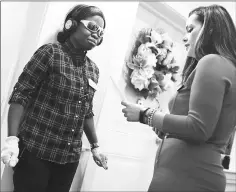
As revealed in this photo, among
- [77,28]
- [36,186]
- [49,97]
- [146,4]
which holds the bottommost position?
[36,186]

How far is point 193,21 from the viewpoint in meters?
1.01

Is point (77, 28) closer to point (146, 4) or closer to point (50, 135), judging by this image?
point (50, 135)

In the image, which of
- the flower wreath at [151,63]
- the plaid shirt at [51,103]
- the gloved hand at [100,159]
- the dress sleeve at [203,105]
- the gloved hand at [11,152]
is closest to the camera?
the dress sleeve at [203,105]

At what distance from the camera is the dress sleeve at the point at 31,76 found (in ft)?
3.78

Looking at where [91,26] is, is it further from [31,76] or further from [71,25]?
[31,76]

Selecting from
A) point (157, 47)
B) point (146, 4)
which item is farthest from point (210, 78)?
point (146, 4)

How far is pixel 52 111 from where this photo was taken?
1217mm

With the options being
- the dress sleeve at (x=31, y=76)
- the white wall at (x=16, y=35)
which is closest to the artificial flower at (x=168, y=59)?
the white wall at (x=16, y=35)

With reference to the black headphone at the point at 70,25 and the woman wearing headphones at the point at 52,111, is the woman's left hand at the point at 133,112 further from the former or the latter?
the black headphone at the point at 70,25

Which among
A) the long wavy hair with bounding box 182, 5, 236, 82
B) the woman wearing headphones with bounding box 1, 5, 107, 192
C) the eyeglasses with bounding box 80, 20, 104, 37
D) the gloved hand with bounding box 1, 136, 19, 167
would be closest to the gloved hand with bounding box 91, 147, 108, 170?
the woman wearing headphones with bounding box 1, 5, 107, 192

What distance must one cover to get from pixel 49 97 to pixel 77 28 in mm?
376

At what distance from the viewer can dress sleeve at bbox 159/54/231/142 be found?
807 millimetres

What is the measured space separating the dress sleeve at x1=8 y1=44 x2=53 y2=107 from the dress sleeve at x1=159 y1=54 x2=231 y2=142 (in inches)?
24.7

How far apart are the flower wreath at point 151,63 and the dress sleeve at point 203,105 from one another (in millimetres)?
1348
